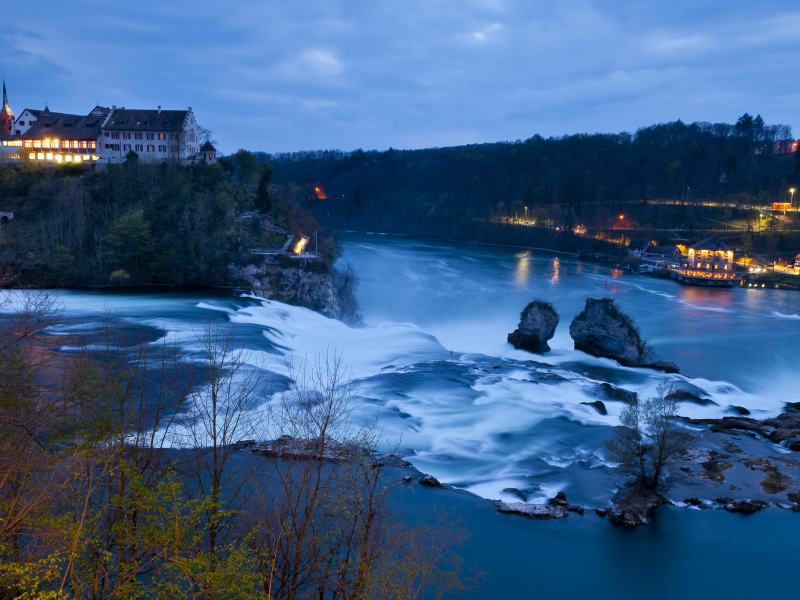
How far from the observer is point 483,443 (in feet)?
64.8

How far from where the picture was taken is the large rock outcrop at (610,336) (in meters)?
31.2

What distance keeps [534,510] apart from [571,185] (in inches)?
4186

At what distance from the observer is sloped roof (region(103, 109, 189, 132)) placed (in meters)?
56.2

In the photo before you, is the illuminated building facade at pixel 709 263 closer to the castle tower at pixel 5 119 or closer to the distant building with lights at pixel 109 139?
the distant building with lights at pixel 109 139

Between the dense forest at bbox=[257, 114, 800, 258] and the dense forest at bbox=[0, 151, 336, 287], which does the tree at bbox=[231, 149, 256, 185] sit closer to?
the dense forest at bbox=[0, 151, 336, 287]

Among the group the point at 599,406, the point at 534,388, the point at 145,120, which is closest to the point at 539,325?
Answer: the point at 534,388

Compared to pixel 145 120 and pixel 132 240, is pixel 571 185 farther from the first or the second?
pixel 132 240

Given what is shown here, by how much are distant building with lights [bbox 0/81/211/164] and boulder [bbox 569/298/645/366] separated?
4292cm

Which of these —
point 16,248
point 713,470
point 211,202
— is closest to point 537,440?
point 713,470

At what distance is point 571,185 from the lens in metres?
112

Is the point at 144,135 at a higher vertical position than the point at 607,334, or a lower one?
higher

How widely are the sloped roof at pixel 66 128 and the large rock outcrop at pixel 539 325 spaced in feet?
161

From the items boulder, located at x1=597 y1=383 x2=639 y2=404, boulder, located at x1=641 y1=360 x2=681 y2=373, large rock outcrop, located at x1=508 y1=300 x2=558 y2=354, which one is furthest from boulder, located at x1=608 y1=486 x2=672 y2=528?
large rock outcrop, located at x1=508 y1=300 x2=558 y2=354

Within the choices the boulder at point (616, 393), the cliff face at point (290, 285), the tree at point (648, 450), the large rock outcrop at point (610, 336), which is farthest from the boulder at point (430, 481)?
the cliff face at point (290, 285)
